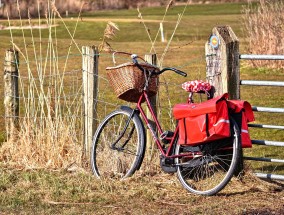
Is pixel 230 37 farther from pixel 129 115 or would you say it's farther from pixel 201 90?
pixel 129 115

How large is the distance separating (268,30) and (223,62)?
14839 mm

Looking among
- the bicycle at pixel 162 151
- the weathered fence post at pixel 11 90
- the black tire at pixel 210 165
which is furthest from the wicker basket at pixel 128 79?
the weathered fence post at pixel 11 90

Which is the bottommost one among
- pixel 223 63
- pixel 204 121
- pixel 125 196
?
pixel 125 196

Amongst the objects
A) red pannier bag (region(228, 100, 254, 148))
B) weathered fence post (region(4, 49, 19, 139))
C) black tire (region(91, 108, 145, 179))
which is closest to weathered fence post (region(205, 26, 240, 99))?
red pannier bag (region(228, 100, 254, 148))

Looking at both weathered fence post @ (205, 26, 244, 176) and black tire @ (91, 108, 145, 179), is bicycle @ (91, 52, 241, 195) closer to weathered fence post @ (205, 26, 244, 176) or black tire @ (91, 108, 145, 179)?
black tire @ (91, 108, 145, 179)

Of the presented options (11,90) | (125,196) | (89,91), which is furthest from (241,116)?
(11,90)

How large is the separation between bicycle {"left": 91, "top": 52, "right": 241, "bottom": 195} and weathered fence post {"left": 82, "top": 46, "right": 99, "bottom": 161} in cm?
38

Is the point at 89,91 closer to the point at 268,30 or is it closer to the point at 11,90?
the point at 11,90

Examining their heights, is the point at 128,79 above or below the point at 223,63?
below

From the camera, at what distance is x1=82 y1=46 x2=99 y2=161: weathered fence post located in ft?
30.5

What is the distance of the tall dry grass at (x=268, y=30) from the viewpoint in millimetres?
22641

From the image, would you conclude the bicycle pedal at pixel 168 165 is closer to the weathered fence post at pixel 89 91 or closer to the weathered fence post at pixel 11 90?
the weathered fence post at pixel 89 91

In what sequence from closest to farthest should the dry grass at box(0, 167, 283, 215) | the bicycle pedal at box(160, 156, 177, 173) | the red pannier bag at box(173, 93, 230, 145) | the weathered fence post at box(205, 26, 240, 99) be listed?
1. the dry grass at box(0, 167, 283, 215)
2. the red pannier bag at box(173, 93, 230, 145)
3. the bicycle pedal at box(160, 156, 177, 173)
4. the weathered fence post at box(205, 26, 240, 99)

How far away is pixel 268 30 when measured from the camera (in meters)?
22.9
